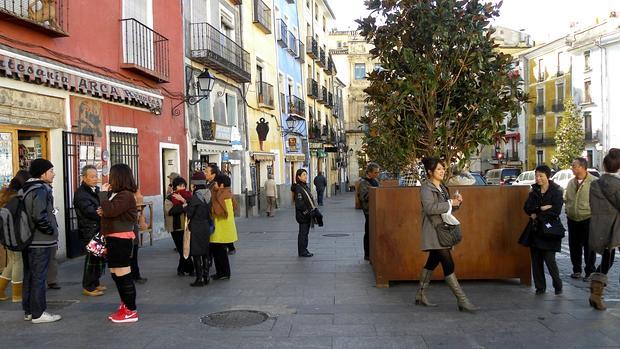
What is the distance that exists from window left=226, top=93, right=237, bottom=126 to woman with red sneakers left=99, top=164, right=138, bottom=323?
1341cm

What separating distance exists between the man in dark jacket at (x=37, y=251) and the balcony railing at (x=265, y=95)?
1655cm

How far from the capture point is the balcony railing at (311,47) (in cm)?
3288

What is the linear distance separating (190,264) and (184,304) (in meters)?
1.79

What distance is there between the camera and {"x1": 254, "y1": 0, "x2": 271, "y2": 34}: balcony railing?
2162cm

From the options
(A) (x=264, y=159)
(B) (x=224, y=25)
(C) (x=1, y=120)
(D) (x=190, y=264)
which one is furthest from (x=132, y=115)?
(A) (x=264, y=159)

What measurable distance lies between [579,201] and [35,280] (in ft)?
22.3

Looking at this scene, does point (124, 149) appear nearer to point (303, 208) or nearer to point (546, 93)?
point (303, 208)

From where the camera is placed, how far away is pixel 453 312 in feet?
19.1

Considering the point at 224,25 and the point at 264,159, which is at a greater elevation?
the point at 224,25

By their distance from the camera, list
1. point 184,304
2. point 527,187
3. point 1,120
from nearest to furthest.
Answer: point 184,304 → point 527,187 → point 1,120

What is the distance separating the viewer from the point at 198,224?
743cm

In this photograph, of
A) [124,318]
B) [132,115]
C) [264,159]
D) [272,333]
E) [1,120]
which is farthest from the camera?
[264,159]

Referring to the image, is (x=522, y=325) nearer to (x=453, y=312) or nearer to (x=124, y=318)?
(x=453, y=312)

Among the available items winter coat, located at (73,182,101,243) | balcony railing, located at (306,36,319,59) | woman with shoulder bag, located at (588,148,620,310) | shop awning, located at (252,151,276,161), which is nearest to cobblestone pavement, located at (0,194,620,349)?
woman with shoulder bag, located at (588,148,620,310)
